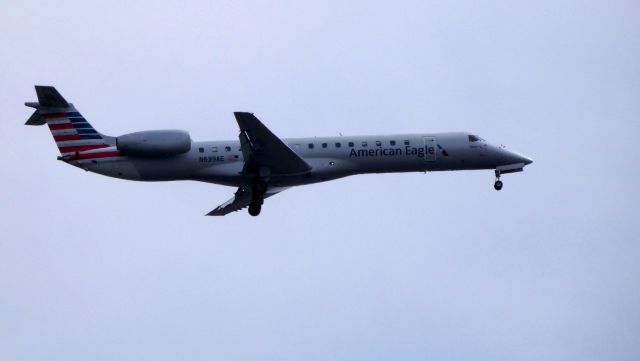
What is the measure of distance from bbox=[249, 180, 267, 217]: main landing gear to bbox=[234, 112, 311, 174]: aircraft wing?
0.61m

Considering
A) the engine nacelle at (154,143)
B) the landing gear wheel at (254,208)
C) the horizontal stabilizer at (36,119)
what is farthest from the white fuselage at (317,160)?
the horizontal stabilizer at (36,119)

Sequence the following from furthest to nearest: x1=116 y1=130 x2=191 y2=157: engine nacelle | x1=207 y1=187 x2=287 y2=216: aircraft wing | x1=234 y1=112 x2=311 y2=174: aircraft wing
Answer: x1=207 y1=187 x2=287 y2=216: aircraft wing → x1=116 y1=130 x2=191 y2=157: engine nacelle → x1=234 y1=112 x2=311 y2=174: aircraft wing

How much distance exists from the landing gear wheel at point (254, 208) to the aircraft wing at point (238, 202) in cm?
148

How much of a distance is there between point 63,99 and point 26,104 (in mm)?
1407

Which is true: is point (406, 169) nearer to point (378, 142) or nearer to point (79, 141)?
point (378, 142)

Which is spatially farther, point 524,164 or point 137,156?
point 524,164

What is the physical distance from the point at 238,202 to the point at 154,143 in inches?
236

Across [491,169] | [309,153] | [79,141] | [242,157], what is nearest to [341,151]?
[309,153]

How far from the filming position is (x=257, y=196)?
4012 cm

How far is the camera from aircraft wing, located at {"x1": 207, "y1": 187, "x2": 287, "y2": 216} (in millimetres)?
42750

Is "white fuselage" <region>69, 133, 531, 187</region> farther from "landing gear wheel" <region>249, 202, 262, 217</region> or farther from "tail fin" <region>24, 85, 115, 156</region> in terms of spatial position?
"landing gear wheel" <region>249, 202, 262, 217</region>

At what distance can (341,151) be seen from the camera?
1587 inches

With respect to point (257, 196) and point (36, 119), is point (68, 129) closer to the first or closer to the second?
point (36, 119)

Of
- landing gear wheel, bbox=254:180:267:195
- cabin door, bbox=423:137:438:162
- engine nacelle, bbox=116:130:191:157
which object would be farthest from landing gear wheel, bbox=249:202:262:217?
cabin door, bbox=423:137:438:162
